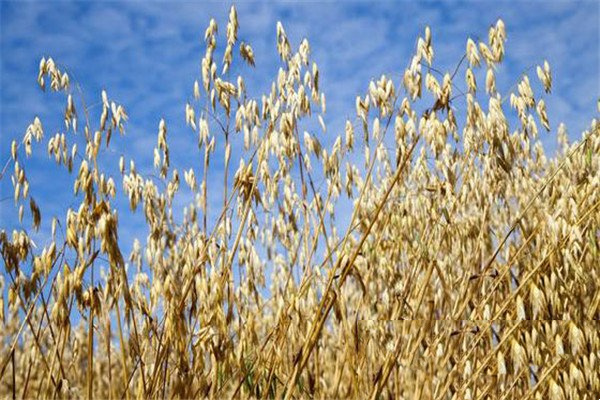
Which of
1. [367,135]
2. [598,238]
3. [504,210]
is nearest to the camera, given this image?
[367,135]

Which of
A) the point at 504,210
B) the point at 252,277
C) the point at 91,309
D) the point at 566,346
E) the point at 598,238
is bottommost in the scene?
the point at 91,309

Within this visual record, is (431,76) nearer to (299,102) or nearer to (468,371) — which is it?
(299,102)

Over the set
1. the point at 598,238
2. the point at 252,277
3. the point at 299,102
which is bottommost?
the point at 252,277

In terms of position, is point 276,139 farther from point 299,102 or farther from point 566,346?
point 566,346

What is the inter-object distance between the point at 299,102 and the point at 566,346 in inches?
56.4

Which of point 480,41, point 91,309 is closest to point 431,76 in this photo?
point 480,41

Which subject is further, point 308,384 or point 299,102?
point 308,384

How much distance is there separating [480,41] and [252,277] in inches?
50.6

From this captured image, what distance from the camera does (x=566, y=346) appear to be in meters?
2.85

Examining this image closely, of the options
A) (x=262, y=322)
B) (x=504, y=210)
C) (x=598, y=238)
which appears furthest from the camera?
(x=262, y=322)

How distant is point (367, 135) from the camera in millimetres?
2717

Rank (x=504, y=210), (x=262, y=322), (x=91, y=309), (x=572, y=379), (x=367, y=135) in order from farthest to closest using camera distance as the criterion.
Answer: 1. (x=262, y=322)
2. (x=504, y=210)
3. (x=367, y=135)
4. (x=572, y=379)
5. (x=91, y=309)

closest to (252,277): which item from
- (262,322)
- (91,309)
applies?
(91,309)

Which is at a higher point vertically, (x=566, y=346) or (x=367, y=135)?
(x=367, y=135)
